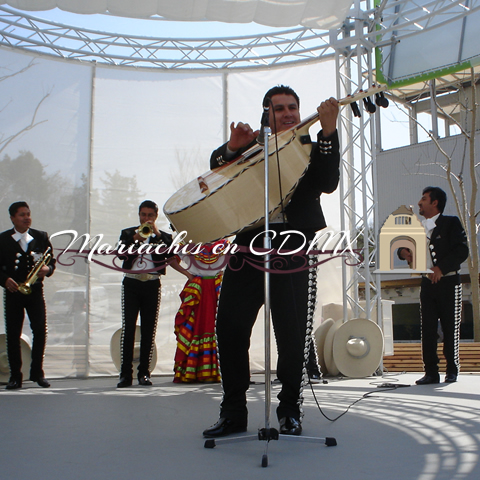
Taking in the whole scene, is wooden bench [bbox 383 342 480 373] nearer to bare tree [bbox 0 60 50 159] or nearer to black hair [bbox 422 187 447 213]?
black hair [bbox 422 187 447 213]

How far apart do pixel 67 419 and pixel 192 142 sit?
3.96 meters

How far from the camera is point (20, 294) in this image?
4617 mm

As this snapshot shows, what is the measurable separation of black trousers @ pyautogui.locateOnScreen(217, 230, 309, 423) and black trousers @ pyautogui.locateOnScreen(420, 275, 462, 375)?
260cm

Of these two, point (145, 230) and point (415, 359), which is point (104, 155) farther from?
point (415, 359)

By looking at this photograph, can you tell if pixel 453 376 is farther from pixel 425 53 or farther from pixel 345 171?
pixel 425 53

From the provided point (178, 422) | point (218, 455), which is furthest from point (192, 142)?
point (218, 455)

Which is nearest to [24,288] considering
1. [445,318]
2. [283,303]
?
[283,303]

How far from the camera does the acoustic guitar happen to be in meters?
2.21

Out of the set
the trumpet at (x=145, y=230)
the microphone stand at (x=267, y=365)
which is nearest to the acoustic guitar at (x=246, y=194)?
the microphone stand at (x=267, y=365)

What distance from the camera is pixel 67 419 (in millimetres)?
2807

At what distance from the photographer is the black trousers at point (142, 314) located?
4.66 meters

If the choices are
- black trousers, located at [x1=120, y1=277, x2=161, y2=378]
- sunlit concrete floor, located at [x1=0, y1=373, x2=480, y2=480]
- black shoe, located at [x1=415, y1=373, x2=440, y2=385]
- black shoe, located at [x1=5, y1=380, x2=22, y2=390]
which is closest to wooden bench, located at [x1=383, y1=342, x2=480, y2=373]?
black shoe, located at [x1=415, y1=373, x2=440, y2=385]

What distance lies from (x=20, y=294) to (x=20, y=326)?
10.9 inches

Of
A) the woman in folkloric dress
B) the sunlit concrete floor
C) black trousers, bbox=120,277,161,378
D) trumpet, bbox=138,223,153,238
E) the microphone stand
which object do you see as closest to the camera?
the sunlit concrete floor
